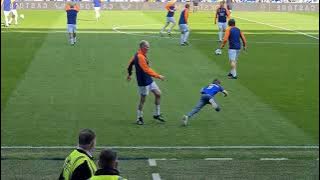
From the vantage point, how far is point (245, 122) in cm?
1881

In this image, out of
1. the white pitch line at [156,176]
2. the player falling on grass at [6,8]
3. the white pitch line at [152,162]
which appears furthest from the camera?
the player falling on grass at [6,8]

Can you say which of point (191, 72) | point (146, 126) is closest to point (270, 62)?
point (191, 72)

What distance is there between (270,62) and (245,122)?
40.4 ft

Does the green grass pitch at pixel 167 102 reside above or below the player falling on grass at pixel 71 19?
below

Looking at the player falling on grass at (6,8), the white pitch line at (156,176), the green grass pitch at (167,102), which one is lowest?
the green grass pitch at (167,102)

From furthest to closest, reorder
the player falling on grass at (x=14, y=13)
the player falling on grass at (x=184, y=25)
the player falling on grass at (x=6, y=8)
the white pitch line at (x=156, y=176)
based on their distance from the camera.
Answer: the player falling on grass at (x=14, y=13) → the player falling on grass at (x=6, y=8) → the player falling on grass at (x=184, y=25) → the white pitch line at (x=156, y=176)

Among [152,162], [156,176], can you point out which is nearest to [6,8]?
[152,162]

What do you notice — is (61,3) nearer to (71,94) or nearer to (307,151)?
(71,94)

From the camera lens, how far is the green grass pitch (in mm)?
14250

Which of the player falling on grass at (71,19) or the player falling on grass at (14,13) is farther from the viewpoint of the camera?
the player falling on grass at (14,13)

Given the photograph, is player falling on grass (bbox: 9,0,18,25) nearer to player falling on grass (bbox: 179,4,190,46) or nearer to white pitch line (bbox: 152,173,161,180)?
player falling on grass (bbox: 179,4,190,46)

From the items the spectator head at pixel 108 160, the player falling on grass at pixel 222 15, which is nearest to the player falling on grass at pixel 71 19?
the player falling on grass at pixel 222 15

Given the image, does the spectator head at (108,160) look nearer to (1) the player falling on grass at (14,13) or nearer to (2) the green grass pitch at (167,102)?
(2) the green grass pitch at (167,102)

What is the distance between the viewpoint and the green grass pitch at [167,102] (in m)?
14.2
